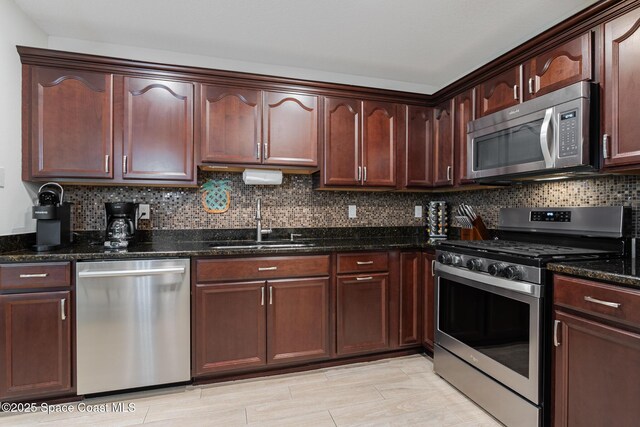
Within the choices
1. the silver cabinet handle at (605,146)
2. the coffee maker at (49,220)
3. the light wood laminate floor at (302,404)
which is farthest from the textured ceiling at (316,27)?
the light wood laminate floor at (302,404)

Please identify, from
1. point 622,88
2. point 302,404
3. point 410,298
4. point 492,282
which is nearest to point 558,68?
point 622,88

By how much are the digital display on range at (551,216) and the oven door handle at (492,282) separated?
2.29 ft

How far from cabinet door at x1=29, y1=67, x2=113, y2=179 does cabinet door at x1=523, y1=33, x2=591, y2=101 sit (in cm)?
282

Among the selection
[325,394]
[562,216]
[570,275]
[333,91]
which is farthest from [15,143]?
[562,216]

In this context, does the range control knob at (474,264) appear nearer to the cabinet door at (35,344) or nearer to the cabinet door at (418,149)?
the cabinet door at (418,149)

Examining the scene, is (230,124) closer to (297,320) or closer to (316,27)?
(316,27)

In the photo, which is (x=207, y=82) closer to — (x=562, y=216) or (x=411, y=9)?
(x=411, y=9)

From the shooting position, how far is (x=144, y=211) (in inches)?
104

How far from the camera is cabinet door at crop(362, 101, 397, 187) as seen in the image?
286 centimetres

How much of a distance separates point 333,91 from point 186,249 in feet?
5.64

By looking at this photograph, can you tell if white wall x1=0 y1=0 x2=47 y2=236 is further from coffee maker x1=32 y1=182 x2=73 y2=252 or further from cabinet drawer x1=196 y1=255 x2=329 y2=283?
cabinet drawer x1=196 y1=255 x2=329 y2=283

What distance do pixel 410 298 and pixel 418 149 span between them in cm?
134

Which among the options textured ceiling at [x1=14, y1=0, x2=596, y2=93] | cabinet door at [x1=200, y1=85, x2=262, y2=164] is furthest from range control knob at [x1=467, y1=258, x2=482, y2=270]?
cabinet door at [x1=200, y1=85, x2=262, y2=164]

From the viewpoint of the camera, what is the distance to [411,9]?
2.08 m
